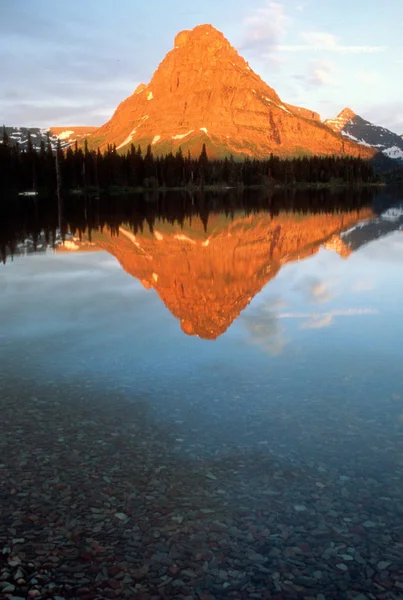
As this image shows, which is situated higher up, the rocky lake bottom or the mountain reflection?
the mountain reflection

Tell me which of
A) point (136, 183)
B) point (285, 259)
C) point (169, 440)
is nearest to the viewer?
point (169, 440)

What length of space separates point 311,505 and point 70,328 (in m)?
9.66

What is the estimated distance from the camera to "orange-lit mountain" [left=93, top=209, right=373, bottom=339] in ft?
54.4

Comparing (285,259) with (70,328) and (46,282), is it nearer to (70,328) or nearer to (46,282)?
(46,282)

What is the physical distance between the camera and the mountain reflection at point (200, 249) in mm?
17219

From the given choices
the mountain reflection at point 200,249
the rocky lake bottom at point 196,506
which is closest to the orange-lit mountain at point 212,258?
the mountain reflection at point 200,249

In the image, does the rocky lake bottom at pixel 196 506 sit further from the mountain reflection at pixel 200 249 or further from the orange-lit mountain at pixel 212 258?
the mountain reflection at pixel 200 249

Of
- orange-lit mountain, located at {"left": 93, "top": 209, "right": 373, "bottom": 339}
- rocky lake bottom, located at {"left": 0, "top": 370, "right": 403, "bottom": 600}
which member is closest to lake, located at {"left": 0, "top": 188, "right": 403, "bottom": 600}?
rocky lake bottom, located at {"left": 0, "top": 370, "right": 403, "bottom": 600}

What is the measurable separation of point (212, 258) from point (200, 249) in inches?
134

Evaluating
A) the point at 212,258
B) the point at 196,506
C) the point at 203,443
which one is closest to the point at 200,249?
the point at 212,258

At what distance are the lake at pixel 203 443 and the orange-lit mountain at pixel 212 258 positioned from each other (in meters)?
0.18

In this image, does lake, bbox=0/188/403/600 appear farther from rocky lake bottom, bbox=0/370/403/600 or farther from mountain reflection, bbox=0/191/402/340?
mountain reflection, bbox=0/191/402/340

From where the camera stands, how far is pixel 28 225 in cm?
4722

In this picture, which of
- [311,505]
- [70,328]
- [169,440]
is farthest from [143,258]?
[311,505]
